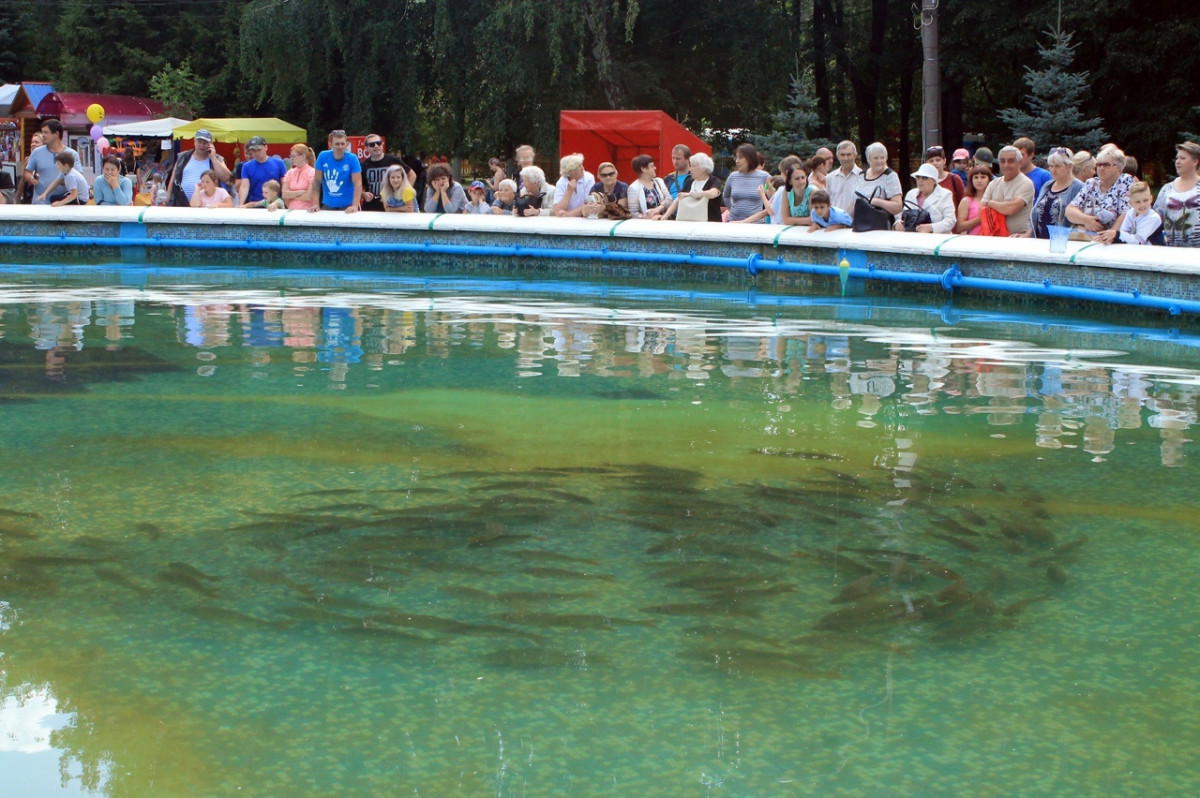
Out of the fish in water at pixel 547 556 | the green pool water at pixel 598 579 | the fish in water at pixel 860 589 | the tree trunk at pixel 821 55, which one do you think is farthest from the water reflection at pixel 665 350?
the tree trunk at pixel 821 55

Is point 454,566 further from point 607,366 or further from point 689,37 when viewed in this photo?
point 689,37

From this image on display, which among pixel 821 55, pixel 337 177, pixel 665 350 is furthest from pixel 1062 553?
pixel 821 55

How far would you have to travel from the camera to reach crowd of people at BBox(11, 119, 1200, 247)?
39.5ft

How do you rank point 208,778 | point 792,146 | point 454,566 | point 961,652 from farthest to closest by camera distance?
point 792,146, point 454,566, point 961,652, point 208,778

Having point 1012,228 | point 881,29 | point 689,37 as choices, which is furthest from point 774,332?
point 881,29

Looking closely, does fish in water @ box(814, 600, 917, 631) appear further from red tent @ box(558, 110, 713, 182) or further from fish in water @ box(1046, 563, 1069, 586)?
red tent @ box(558, 110, 713, 182)

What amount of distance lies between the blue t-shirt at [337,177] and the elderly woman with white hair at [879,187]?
5645mm

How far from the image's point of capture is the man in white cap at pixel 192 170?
1748cm

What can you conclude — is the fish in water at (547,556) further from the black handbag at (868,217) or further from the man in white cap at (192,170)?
the man in white cap at (192,170)

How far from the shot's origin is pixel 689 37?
34875 mm

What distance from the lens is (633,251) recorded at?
50.6 feet

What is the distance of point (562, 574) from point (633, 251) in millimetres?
10795

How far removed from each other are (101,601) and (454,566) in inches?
42.4

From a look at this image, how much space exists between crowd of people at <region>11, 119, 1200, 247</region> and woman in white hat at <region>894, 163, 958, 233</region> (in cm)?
1
